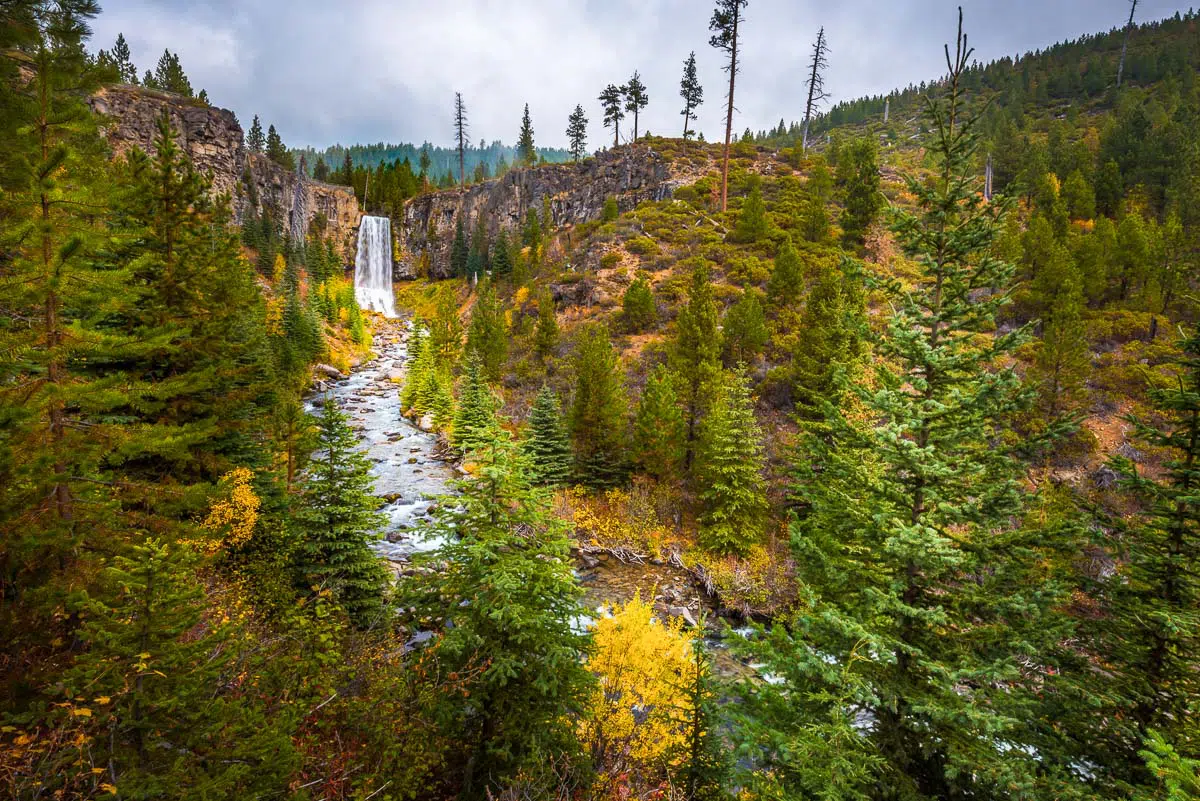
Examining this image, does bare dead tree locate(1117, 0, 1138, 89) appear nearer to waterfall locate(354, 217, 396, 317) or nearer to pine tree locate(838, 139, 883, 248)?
pine tree locate(838, 139, 883, 248)

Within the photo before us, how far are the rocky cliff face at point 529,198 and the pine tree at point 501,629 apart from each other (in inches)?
2108

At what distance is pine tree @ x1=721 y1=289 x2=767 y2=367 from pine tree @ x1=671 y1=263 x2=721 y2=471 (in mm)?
5037

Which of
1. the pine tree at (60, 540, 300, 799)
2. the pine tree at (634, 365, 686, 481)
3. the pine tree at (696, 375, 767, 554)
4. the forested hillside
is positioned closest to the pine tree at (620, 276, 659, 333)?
the pine tree at (634, 365, 686, 481)

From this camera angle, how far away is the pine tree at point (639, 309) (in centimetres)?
3553

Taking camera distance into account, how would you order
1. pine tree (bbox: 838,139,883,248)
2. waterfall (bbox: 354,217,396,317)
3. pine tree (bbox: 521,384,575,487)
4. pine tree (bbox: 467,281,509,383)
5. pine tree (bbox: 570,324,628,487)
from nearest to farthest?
pine tree (bbox: 521,384,575,487)
pine tree (bbox: 570,324,628,487)
pine tree (bbox: 838,139,883,248)
pine tree (bbox: 467,281,509,383)
waterfall (bbox: 354,217,396,317)

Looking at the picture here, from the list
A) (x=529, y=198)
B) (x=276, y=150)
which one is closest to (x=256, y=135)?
(x=276, y=150)

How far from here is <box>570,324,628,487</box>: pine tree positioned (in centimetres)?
2341

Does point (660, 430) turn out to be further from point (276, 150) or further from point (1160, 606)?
point (276, 150)

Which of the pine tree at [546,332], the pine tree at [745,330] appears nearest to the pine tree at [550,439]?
the pine tree at [745,330]

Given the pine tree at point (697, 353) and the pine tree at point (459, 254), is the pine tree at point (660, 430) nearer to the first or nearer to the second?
Answer: the pine tree at point (697, 353)

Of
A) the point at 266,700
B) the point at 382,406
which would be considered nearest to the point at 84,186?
the point at 266,700

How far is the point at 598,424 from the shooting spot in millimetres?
23703

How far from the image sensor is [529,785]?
6.42 metres

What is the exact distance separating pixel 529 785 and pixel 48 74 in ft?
34.6
